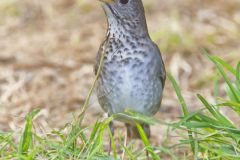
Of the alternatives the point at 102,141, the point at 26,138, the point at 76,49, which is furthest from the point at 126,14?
the point at 76,49

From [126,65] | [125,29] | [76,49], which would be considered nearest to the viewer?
[126,65]

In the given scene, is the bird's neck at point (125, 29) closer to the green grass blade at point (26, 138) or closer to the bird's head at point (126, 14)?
the bird's head at point (126, 14)

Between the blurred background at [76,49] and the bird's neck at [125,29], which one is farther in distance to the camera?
the blurred background at [76,49]

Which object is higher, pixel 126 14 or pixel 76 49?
pixel 76 49

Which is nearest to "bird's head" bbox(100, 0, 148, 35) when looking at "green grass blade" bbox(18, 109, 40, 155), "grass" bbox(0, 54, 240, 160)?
"grass" bbox(0, 54, 240, 160)

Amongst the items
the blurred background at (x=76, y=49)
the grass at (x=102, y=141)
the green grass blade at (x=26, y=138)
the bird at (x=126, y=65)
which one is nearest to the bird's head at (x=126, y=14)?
the bird at (x=126, y=65)

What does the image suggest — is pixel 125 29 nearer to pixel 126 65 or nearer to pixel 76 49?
pixel 126 65

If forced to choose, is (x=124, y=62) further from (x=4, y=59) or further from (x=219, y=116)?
(x=4, y=59)
